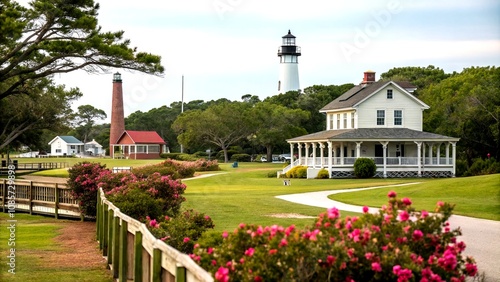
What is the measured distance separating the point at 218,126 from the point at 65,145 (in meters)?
74.3

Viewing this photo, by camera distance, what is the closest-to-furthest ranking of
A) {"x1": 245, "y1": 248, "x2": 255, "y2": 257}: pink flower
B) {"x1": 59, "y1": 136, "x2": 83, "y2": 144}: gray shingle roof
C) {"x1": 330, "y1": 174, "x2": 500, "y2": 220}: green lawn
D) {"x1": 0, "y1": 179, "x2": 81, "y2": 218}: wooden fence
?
{"x1": 245, "y1": 248, "x2": 255, "y2": 257}: pink flower
{"x1": 330, "y1": 174, "x2": 500, "y2": 220}: green lawn
{"x1": 0, "y1": 179, "x2": 81, "y2": 218}: wooden fence
{"x1": 59, "y1": 136, "x2": 83, "y2": 144}: gray shingle roof

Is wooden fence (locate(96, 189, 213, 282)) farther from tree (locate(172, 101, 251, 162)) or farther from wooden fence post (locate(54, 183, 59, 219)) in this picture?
tree (locate(172, 101, 251, 162))

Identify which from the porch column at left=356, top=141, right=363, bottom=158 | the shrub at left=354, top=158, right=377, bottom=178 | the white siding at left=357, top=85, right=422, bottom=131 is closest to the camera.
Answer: the shrub at left=354, top=158, right=377, bottom=178

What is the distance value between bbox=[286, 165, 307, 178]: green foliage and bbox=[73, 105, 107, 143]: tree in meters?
116

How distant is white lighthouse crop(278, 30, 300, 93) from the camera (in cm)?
11506

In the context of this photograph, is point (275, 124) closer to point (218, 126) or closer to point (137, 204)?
point (218, 126)

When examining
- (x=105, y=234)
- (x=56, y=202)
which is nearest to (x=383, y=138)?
(x=56, y=202)

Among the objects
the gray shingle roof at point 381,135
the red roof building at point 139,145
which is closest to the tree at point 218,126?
the red roof building at point 139,145

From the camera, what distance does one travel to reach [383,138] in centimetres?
5753

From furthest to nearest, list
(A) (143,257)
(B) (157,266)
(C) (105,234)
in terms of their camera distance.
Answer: (C) (105,234) → (A) (143,257) → (B) (157,266)

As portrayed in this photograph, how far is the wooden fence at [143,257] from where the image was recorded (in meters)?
6.99

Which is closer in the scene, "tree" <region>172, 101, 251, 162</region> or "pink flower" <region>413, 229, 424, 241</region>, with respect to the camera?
"pink flower" <region>413, 229, 424, 241</region>

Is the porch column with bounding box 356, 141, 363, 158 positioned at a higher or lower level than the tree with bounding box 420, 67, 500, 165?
lower

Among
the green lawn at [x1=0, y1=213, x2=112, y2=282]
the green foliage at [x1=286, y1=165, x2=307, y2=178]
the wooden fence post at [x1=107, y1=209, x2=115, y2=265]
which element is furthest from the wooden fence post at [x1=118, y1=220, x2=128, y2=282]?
the green foliage at [x1=286, y1=165, x2=307, y2=178]
